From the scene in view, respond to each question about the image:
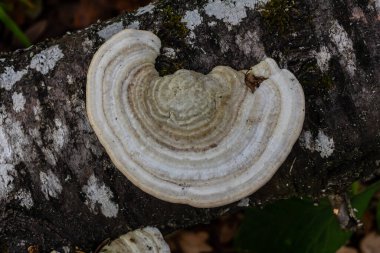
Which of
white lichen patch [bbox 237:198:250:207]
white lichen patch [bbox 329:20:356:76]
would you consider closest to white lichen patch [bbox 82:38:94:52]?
white lichen patch [bbox 237:198:250:207]

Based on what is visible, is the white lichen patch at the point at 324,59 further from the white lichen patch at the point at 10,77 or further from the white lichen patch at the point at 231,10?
the white lichen patch at the point at 10,77

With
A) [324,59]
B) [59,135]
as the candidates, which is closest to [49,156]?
[59,135]

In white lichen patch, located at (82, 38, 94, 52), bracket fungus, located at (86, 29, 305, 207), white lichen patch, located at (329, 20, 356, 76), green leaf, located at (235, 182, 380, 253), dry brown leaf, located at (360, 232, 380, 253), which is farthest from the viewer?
dry brown leaf, located at (360, 232, 380, 253)

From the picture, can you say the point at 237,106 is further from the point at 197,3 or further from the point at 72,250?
the point at 72,250

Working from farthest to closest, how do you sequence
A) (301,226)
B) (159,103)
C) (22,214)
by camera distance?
(301,226) < (22,214) < (159,103)

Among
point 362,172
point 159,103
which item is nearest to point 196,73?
point 159,103

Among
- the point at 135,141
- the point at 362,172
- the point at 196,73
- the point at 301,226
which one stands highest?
the point at 196,73

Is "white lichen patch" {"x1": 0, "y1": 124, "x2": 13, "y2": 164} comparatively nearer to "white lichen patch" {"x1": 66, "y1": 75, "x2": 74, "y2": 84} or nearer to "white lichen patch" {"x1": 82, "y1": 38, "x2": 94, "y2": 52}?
"white lichen patch" {"x1": 66, "y1": 75, "x2": 74, "y2": 84}
